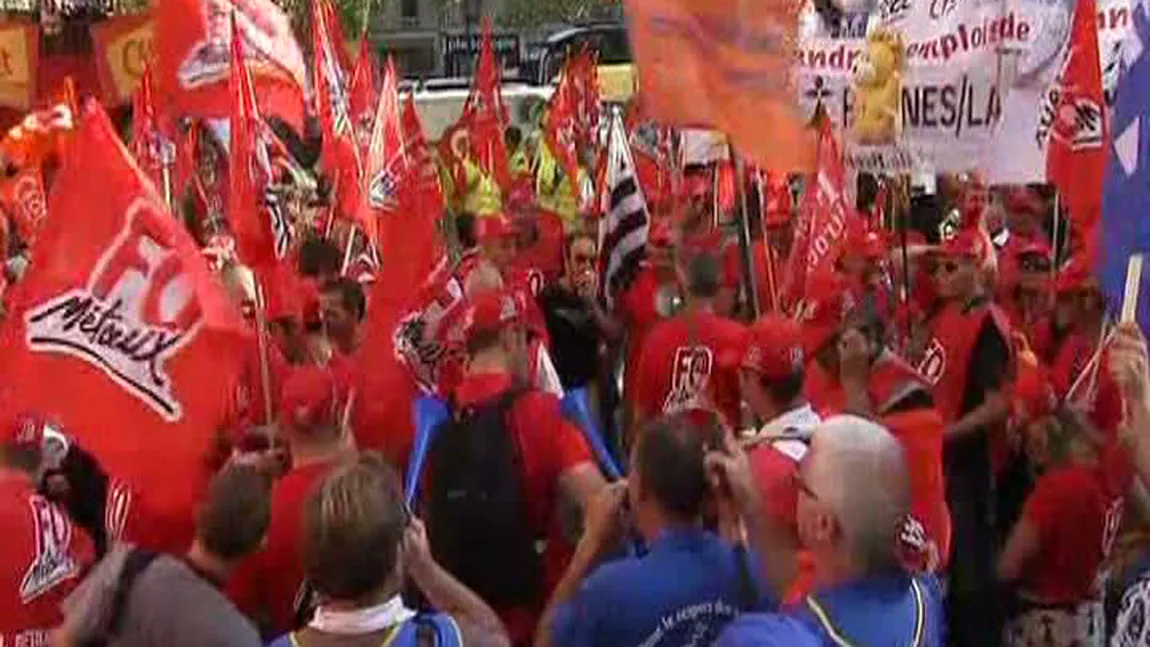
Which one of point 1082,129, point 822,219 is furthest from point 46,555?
point 822,219

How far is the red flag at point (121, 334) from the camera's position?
5590mm

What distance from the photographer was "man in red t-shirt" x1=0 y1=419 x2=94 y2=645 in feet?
18.5

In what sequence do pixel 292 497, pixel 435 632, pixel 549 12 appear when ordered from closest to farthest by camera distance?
pixel 435 632 → pixel 292 497 → pixel 549 12

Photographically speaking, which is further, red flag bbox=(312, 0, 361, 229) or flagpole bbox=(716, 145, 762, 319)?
red flag bbox=(312, 0, 361, 229)

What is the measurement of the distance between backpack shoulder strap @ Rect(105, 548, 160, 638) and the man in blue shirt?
95 centimetres

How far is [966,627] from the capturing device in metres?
8.09

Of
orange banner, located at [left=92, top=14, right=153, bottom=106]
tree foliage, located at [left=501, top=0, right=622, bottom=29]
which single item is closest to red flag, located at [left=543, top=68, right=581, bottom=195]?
orange banner, located at [left=92, top=14, right=153, bottom=106]

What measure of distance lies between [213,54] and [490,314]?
4.55 m

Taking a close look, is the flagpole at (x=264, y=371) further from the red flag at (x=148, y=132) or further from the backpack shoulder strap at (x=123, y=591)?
the red flag at (x=148, y=132)

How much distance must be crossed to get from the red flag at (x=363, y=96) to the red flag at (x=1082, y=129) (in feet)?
25.3

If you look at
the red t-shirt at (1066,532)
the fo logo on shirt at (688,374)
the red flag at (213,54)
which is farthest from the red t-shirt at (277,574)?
the red flag at (213,54)

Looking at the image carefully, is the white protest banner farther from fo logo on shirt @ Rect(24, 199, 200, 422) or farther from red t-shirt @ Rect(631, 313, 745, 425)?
fo logo on shirt @ Rect(24, 199, 200, 422)

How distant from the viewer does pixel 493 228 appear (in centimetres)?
1080

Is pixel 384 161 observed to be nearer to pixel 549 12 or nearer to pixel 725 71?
pixel 725 71
